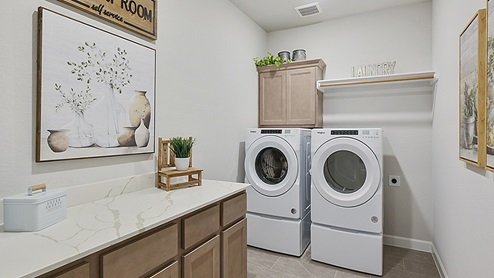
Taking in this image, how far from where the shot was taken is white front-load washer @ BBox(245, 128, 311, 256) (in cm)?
275

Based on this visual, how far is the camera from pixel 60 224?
3.72 feet

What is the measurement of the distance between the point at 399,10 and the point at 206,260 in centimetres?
333

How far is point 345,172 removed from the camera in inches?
109

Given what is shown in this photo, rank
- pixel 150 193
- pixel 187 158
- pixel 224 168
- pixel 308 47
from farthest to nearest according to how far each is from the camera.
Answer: pixel 308 47 → pixel 224 168 → pixel 187 158 → pixel 150 193

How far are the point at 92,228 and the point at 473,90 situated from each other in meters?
2.02

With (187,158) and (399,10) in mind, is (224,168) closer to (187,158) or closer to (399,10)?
(187,158)

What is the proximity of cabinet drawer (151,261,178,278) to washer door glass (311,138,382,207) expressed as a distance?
1.72m

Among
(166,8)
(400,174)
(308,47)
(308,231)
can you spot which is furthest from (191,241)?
(308,47)

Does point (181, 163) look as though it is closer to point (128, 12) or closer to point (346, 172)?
point (128, 12)

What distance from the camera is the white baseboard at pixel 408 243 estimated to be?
2928 millimetres

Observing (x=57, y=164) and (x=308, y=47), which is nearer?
(x=57, y=164)

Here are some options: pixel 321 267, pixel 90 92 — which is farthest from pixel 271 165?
pixel 90 92

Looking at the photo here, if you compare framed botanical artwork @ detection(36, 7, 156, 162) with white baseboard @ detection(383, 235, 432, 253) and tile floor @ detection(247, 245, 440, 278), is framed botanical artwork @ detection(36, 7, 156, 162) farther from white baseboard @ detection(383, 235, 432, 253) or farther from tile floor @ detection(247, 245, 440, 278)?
white baseboard @ detection(383, 235, 432, 253)

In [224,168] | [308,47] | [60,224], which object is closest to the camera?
[60,224]
